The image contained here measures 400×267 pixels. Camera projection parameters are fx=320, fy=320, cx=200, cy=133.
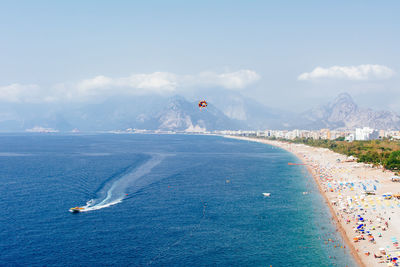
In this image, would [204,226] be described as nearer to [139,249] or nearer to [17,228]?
[139,249]

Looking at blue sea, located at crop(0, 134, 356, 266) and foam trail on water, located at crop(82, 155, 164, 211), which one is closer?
blue sea, located at crop(0, 134, 356, 266)

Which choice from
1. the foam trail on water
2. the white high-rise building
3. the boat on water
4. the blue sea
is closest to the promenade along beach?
the blue sea

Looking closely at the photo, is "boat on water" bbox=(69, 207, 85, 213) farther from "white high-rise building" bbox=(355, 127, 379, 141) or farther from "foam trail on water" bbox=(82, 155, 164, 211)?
"white high-rise building" bbox=(355, 127, 379, 141)

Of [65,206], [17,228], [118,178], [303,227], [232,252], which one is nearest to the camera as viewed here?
[232,252]

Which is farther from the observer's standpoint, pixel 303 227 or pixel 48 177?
pixel 48 177

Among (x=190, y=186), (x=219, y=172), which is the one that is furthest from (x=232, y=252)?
(x=219, y=172)

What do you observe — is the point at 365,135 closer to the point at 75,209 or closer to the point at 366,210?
the point at 366,210

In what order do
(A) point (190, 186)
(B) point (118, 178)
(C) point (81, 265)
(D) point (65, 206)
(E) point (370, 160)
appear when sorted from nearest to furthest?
(C) point (81, 265) < (D) point (65, 206) < (A) point (190, 186) < (B) point (118, 178) < (E) point (370, 160)
